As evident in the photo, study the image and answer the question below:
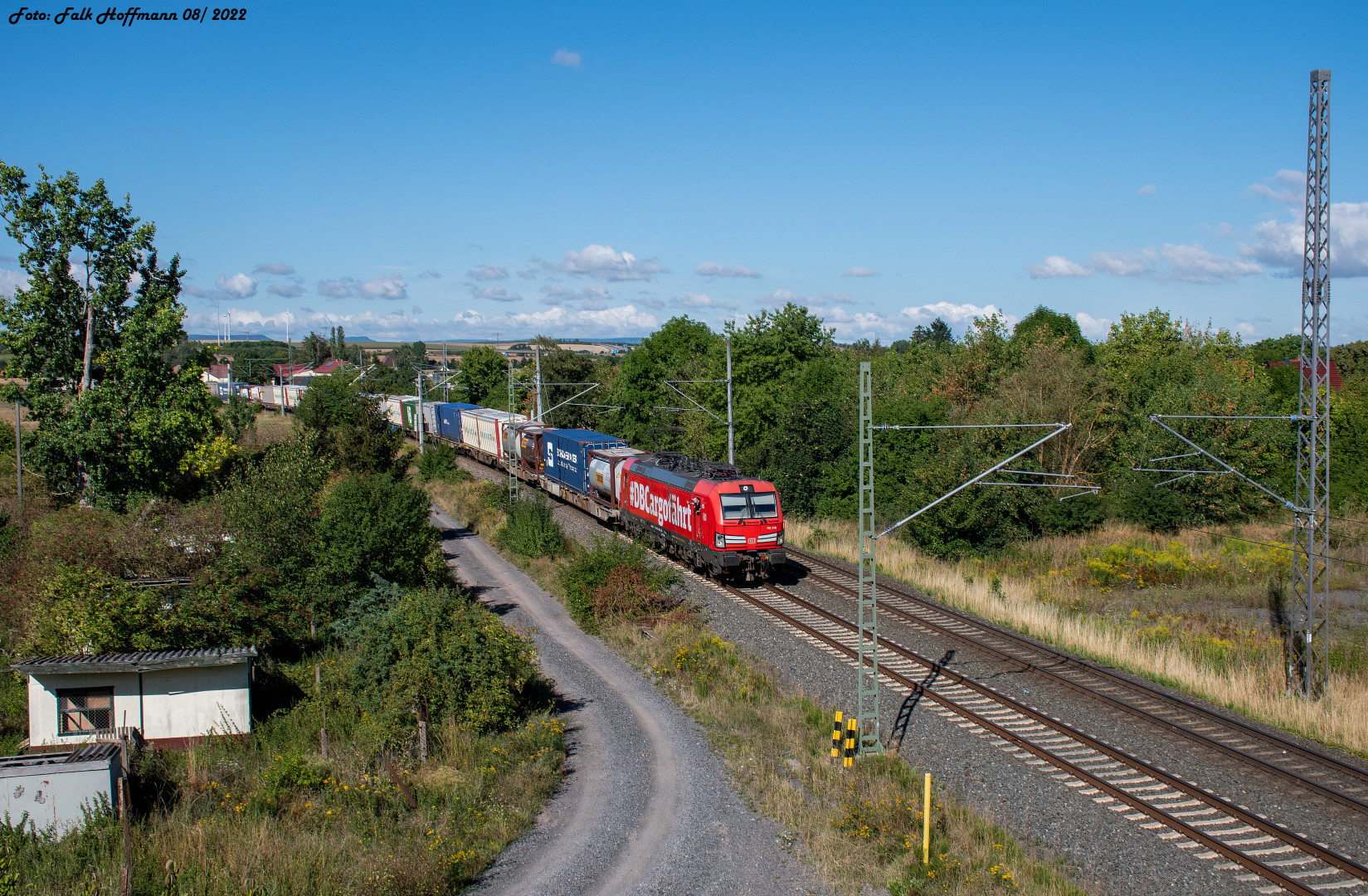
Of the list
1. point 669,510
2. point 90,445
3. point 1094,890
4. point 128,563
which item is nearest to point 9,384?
point 90,445

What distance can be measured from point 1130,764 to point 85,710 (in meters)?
16.9

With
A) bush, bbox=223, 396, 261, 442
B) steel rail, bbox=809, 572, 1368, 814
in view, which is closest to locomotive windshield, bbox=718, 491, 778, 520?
steel rail, bbox=809, 572, 1368, 814

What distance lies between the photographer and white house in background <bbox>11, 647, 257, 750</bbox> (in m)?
13.7

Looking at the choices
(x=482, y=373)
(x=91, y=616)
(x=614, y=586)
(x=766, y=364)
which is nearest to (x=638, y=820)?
(x=614, y=586)

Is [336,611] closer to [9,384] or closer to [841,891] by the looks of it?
[841,891]

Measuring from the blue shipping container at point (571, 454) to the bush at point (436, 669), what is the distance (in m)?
20.2

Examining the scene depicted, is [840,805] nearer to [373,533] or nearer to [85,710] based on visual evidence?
[85,710]

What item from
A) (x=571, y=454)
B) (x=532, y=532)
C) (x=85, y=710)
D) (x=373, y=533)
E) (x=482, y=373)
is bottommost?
(x=85, y=710)

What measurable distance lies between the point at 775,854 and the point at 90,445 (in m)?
26.9

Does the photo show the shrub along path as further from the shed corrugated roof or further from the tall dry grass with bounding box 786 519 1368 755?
the tall dry grass with bounding box 786 519 1368 755

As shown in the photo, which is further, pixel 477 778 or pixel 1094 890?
pixel 477 778

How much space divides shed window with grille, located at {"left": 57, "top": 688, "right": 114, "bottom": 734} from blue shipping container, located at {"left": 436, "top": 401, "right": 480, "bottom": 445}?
43758 millimetres

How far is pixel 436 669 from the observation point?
1469cm

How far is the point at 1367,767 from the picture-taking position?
44.3 ft
